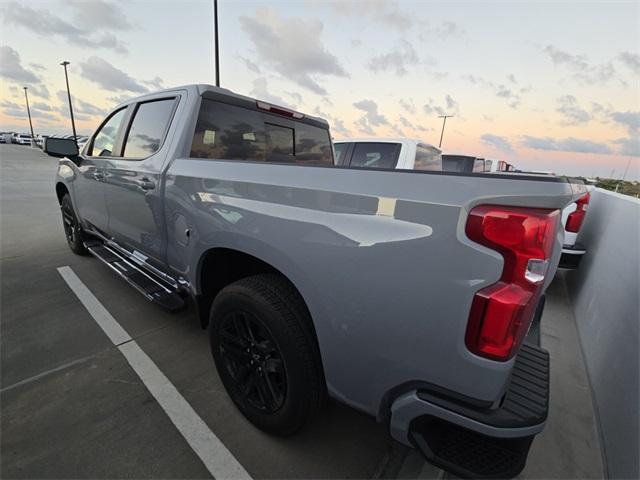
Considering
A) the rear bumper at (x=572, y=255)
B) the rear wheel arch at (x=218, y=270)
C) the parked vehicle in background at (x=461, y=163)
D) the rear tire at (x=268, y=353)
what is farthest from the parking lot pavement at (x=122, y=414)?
the parked vehicle in background at (x=461, y=163)

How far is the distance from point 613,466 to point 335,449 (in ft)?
4.93

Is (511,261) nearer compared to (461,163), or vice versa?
(511,261)

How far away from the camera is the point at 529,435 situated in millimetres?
1190

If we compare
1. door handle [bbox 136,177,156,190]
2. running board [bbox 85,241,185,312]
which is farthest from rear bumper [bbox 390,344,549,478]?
door handle [bbox 136,177,156,190]

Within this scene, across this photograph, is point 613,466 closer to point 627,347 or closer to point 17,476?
point 627,347

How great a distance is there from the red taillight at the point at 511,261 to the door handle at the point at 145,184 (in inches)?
89.7

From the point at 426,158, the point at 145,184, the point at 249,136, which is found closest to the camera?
the point at 145,184

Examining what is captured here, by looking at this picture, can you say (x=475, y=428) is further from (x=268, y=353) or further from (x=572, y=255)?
(x=572, y=255)

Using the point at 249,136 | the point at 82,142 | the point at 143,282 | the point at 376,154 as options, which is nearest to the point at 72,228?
the point at 143,282

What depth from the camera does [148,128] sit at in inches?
113

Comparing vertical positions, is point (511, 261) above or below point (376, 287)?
above

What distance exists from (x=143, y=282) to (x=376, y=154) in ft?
13.5

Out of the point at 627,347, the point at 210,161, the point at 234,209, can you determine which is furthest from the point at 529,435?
the point at 210,161

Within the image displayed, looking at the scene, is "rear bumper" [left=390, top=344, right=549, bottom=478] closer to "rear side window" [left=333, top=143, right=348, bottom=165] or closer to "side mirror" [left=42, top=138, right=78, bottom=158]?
"side mirror" [left=42, top=138, right=78, bottom=158]
